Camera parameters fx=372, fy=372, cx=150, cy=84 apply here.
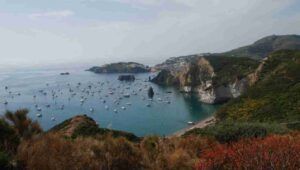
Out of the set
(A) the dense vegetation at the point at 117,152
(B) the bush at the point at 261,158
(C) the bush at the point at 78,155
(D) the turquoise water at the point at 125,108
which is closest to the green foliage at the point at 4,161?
(A) the dense vegetation at the point at 117,152

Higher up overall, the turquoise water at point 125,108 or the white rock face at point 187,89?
the white rock face at point 187,89

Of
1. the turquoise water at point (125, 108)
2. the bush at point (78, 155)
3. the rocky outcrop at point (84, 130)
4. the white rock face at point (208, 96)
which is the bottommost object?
the turquoise water at point (125, 108)

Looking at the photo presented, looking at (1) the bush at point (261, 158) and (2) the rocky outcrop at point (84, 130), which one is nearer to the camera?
(1) the bush at point (261, 158)

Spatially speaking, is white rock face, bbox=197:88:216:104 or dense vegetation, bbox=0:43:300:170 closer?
dense vegetation, bbox=0:43:300:170

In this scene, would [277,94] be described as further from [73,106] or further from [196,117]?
[73,106]

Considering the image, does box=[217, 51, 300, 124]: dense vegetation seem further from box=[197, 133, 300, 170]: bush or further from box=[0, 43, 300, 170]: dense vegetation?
box=[197, 133, 300, 170]: bush

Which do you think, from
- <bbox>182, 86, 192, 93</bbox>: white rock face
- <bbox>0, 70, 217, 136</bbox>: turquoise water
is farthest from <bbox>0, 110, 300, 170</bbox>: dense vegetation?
<bbox>182, 86, 192, 93</bbox>: white rock face

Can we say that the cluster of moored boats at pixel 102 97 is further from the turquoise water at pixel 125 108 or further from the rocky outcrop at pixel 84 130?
the rocky outcrop at pixel 84 130
